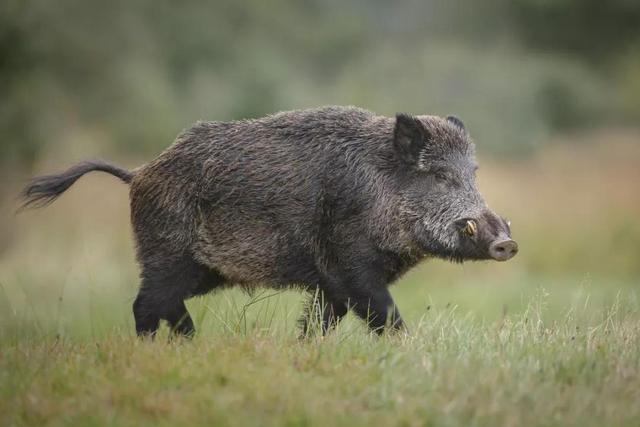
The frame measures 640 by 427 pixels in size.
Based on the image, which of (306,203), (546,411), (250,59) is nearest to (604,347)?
(546,411)

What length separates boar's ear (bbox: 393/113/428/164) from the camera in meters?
6.52

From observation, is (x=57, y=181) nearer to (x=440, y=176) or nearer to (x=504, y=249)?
(x=440, y=176)

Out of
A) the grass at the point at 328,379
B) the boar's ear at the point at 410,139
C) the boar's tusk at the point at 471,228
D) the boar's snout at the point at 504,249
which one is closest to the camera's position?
the grass at the point at 328,379

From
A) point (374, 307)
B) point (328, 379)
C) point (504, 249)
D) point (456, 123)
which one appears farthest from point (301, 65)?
point (328, 379)

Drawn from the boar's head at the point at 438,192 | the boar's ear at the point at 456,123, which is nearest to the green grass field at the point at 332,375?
the boar's head at the point at 438,192

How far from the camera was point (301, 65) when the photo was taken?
120 feet

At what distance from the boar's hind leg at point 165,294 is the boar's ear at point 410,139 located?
160 cm

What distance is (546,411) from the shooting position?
4453 mm

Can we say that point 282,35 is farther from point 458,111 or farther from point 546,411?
point 546,411

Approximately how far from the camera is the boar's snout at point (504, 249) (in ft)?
19.6

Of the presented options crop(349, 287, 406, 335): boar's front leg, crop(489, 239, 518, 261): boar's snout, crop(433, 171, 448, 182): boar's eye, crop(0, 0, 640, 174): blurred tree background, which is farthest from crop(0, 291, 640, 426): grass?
crop(0, 0, 640, 174): blurred tree background

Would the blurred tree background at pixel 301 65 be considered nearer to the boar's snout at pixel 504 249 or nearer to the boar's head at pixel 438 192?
the boar's head at pixel 438 192

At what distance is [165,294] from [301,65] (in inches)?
1208

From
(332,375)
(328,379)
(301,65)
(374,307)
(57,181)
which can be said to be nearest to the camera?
(328,379)
